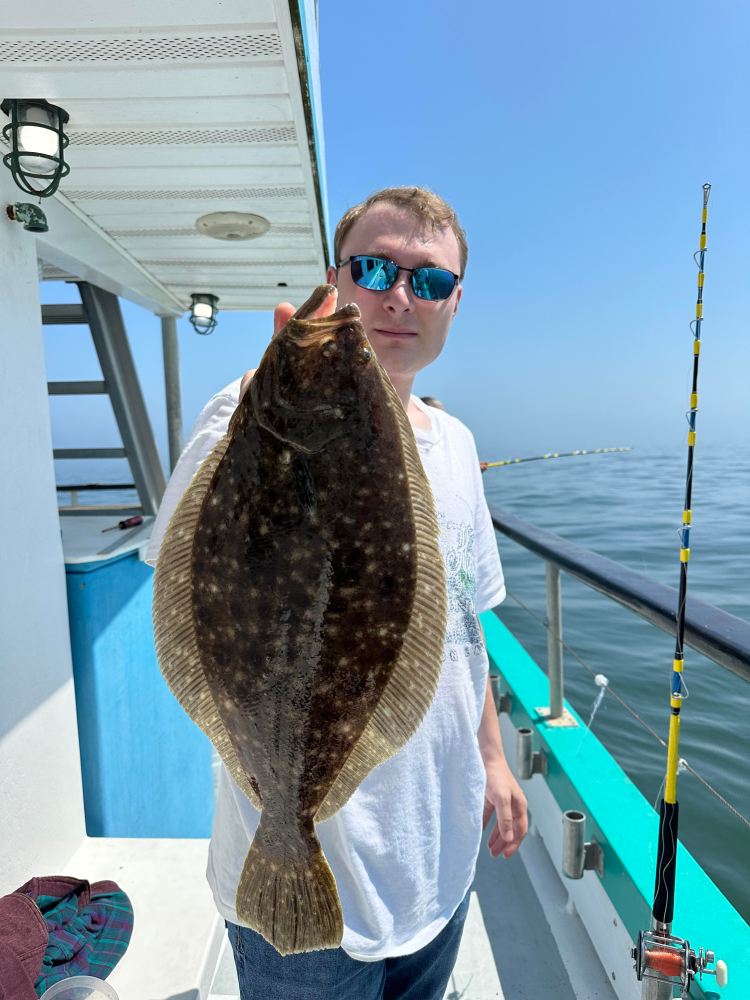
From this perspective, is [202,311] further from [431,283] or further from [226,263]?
[431,283]

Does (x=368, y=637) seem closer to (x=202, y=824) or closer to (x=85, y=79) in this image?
(x=85, y=79)

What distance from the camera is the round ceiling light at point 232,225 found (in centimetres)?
348

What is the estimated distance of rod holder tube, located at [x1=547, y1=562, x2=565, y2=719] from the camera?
3463 millimetres

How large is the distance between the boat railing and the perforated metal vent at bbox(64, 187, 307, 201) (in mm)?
2263

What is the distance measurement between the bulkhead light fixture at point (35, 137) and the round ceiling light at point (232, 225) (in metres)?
1.07

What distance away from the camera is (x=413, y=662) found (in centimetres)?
122

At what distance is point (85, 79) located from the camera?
7.40 feet

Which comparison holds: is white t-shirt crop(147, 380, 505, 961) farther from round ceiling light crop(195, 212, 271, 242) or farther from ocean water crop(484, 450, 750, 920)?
round ceiling light crop(195, 212, 271, 242)

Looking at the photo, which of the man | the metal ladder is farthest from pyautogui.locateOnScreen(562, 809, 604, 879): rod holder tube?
the metal ladder

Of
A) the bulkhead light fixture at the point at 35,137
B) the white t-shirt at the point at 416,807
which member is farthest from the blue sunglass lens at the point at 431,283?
the bulkhead light fixture at the point at 35,137

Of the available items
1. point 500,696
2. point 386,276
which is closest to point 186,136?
point 386,276

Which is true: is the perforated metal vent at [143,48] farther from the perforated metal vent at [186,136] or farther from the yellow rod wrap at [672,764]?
the yellow rod wrap at [672,764]

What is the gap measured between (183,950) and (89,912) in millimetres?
434

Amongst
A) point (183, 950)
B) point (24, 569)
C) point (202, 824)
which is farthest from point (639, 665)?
point (24, 569)
